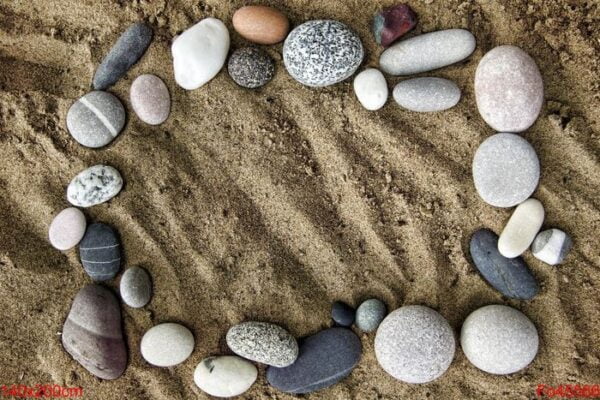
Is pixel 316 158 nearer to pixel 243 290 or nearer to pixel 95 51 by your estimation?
pixel 243 290

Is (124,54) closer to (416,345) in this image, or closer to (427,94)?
(427,94)

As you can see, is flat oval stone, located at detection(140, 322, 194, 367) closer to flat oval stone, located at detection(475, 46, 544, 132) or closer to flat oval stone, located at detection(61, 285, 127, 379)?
flat oval stone, located at detection(61, 285, 127, 379)

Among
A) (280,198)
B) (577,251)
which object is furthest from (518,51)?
(280,198)

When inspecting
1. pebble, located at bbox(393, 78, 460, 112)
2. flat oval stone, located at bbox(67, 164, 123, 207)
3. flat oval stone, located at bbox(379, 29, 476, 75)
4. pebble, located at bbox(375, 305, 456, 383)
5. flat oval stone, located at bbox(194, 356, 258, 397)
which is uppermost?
flat oval stone, located at bbox(379, 29, 476, 75)

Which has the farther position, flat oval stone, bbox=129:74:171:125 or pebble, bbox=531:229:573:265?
flat oval stone, bbox=129:74:171:125

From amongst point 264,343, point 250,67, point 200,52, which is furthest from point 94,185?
point 264,343

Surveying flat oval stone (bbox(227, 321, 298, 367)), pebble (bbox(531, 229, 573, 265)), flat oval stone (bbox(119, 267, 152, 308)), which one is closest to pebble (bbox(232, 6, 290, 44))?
flat oval stone (bbox(119, 267, 152, 308))

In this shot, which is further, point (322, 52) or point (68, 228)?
point (68, 228)
